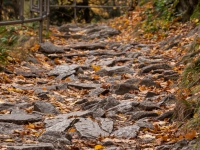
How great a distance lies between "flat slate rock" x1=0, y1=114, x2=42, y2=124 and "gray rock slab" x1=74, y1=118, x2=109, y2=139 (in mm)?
479

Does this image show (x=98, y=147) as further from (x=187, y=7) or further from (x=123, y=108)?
(x=187, y=7)

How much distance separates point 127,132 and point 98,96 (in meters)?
1.64

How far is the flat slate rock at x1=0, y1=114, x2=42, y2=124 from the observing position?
4.29 m

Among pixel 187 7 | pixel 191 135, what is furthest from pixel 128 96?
pixel 187 7

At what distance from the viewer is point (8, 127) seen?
4.08 m

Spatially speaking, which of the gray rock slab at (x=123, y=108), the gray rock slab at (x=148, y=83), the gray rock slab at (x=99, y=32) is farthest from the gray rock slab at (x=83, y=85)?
the gray rock slab at (x=99, y=32)

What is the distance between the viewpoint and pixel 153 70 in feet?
22.8

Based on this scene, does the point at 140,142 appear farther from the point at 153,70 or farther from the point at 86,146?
the point at 153,70

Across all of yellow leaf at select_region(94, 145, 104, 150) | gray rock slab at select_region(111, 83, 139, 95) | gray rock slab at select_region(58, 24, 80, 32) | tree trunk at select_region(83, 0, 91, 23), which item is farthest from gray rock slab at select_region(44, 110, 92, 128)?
tree trunk at select_region(83, 0, 91, 23)

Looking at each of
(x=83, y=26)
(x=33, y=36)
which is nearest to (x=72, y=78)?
(x=33, y=36)

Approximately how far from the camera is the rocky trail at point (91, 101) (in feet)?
12.7

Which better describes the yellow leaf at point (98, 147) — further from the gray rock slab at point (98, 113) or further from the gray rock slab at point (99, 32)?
the gray rock slab at point (99, 32)

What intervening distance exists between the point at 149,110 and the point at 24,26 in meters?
6.27

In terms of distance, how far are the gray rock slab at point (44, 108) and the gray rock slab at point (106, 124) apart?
2.03 feet
